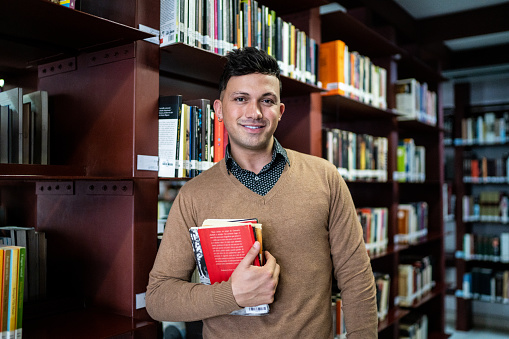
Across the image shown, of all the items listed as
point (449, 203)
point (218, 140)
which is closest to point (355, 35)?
point (218, 140)

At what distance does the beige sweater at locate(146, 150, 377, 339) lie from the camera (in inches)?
52.9

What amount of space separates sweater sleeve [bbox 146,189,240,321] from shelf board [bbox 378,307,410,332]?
74.2 inches

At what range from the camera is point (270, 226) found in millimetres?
1400

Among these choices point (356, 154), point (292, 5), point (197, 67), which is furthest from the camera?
point (356, 154)

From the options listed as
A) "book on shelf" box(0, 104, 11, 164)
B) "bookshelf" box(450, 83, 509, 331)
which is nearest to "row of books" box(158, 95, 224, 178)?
"book on shelf" box(0, 104, 11, 164)

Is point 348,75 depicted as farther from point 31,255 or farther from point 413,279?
point 31,255

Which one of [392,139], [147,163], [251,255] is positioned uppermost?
[392,139]

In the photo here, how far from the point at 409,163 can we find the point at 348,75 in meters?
1.37

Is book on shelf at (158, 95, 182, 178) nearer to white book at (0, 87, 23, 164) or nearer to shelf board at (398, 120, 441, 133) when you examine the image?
white book at (0, 87, 23, 164)

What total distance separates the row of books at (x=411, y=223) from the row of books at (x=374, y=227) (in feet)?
0.74

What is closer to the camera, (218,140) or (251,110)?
(251,110)

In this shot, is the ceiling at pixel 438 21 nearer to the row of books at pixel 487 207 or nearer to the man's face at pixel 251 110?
the row of books at pixel 487 207

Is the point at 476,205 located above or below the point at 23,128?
below

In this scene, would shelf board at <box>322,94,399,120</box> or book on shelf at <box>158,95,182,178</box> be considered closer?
book on shelf at <box>158,95,182,178</box>
